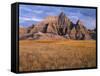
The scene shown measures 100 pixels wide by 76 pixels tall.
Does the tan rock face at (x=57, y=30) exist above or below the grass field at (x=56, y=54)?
above

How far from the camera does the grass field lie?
2.95 metres

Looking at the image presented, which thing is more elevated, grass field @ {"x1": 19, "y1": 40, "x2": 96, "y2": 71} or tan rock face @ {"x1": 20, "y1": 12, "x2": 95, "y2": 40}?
tan rock face @ {"x1": 20, "y1": 12, "x2": 95, "y2": 40}

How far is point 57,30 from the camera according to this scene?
3098 mm

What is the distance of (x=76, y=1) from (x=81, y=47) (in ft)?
1.87

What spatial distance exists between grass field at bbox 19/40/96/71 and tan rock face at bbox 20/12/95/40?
6 centimetres

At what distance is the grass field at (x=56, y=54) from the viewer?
295 centimetres

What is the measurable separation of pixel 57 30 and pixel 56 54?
282mm

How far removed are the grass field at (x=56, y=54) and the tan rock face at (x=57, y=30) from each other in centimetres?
6

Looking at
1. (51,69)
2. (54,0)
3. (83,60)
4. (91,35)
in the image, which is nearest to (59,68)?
(51,69)

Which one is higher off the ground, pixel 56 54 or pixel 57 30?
pixel 57 30

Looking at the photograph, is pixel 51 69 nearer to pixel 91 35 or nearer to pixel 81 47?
pixel 81 47

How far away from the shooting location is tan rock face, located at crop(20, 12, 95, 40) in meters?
2.98

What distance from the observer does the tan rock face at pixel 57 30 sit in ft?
9.78

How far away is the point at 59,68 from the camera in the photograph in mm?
3115
